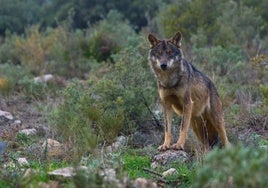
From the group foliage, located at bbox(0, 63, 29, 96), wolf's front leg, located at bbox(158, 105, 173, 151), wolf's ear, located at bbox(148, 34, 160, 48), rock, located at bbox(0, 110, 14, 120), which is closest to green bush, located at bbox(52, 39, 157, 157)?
wolf's front leg, located at bbox(158, 105, 173, 151)

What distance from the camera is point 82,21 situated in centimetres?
3528

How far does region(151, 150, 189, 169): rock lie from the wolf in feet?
1.09

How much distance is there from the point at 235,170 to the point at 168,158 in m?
4.01

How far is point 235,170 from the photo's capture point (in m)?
3.91

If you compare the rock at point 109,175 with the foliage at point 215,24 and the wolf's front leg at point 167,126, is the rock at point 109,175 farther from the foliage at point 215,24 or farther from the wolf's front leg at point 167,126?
the foliage at point 215,24

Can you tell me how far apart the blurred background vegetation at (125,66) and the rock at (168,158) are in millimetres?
951

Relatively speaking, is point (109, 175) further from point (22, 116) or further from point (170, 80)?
point (22, 116)

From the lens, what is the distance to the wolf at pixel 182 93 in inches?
345

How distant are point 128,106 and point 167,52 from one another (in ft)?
7.17

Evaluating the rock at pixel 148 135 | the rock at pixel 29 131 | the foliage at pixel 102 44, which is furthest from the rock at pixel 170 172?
the foliage at pixel 102 44

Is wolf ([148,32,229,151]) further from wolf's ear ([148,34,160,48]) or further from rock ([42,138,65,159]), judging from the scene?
rock ([42,138,65,159])

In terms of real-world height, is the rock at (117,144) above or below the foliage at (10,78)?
above

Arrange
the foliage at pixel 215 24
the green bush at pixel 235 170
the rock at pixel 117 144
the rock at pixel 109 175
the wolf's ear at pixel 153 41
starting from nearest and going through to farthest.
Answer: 1. the green bush at pixel 235 170
2. the rock at pixel 109 175
3. the rock at pixel 117 144
4. the wolf's ear at pixel 153 41
5. the foliage at pixel 215 24

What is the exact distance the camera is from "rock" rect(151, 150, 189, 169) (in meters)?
7.82
